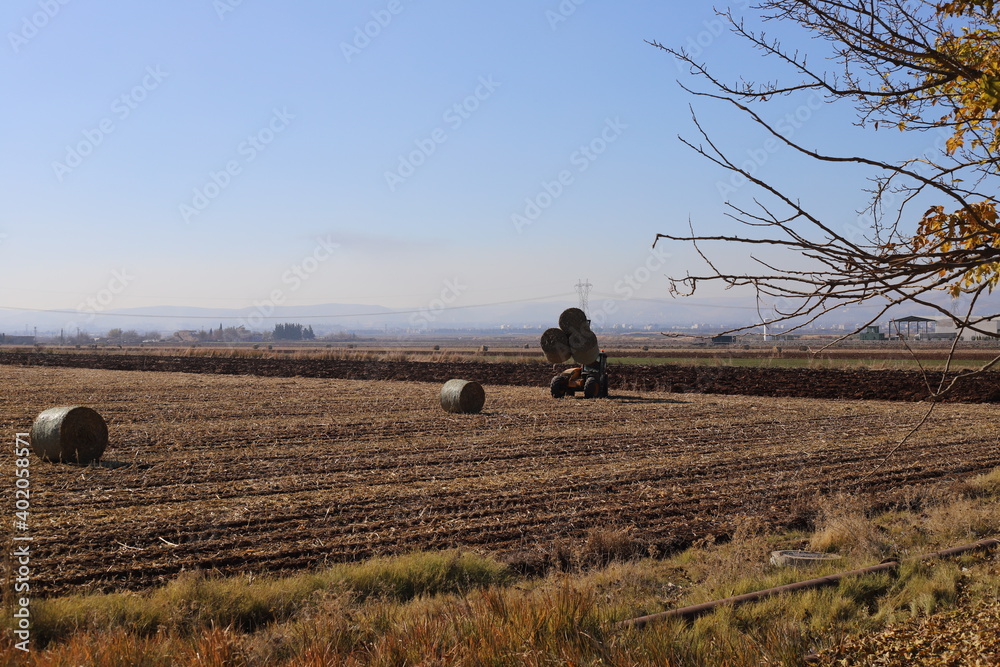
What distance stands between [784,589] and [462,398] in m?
14.8

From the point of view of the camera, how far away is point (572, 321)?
24625 mm

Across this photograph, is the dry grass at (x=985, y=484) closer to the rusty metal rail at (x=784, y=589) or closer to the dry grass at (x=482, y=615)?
the rusty metal rail at (x=784, y=589)

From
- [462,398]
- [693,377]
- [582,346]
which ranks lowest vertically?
[693,377]

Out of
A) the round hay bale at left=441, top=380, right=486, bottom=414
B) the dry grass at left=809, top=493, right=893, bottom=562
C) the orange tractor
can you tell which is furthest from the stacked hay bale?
the dry grass at left=809, top=493, right=893, bottom=562

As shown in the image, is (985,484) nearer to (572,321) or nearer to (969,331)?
(572,321)

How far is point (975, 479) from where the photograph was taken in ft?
36.6

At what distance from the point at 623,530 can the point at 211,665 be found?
5007 millimetres

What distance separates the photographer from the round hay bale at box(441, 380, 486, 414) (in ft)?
66.9

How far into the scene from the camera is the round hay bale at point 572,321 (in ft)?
80.5

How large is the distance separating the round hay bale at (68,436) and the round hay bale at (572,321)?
14971mm

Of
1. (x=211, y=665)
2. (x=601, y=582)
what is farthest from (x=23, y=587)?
(x=601, y=582)

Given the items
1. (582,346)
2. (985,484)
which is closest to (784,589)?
(985,484)

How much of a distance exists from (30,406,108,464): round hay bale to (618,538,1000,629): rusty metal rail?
10165 millimetres

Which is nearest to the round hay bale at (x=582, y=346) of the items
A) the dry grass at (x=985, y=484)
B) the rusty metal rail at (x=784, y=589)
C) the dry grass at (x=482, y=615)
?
the dry grass at (x=985, y=484)
